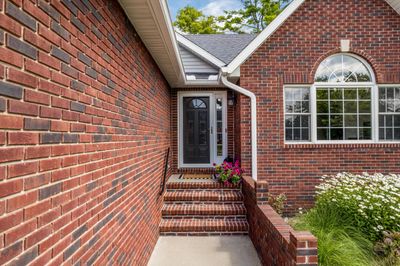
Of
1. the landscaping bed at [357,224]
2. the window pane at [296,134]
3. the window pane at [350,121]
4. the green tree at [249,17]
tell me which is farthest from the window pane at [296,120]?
the green tree at [249,17]

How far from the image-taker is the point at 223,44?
28.0 ft

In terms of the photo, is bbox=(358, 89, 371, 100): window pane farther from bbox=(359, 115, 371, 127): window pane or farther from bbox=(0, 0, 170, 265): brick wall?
bbox=(0, 0, 170, 265): brick wall

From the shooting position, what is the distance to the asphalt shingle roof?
291 inches

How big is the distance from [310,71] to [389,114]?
7.17 feet

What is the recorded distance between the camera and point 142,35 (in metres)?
3.58

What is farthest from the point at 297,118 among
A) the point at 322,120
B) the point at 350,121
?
the point at 350,121

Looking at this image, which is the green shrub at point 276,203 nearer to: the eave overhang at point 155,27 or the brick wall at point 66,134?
the brick wall at point 66,134

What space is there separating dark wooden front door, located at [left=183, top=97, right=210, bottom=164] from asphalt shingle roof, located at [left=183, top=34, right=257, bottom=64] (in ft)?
4.72

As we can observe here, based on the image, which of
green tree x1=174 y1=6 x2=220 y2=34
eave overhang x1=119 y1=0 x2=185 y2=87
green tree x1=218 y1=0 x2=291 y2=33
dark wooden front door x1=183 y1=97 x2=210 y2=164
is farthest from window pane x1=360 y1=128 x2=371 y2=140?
green tree x1=174 y1=6 x2=220 y2=34

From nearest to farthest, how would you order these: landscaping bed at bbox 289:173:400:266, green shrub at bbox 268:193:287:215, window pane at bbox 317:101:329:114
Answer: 1. landscaping bed at bbox 289:173:400:266
2. green shrub at bbox 268:193:287:215
3. window pane at bbox 317:101:329:114

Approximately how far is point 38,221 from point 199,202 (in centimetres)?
447

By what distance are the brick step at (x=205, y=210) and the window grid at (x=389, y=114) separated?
394 cm

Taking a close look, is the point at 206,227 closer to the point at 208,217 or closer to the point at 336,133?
the point at 208,217

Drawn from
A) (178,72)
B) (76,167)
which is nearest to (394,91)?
(178,72)
